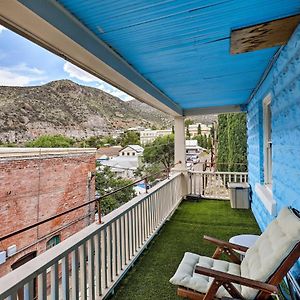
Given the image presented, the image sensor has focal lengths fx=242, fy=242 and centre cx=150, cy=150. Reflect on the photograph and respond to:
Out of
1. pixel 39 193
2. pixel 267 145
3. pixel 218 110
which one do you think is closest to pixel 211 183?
pixel 218 110

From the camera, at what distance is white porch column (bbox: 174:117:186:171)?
6.98m

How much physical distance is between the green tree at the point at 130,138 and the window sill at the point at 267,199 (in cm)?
200

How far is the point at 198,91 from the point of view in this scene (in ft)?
15.2

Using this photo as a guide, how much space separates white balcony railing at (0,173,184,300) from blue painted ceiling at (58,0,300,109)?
6.00 ft

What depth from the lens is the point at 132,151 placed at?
315 cm

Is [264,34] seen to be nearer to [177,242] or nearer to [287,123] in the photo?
[287,123]

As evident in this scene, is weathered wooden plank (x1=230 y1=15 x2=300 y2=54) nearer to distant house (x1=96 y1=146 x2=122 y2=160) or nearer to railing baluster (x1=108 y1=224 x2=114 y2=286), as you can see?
distant house (x1=96 y1=146 x2=122 y2=160)

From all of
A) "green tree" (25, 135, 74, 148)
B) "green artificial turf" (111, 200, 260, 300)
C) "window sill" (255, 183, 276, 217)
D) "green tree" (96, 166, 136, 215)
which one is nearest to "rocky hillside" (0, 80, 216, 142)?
"green tree" (25, 135, 74, 148)

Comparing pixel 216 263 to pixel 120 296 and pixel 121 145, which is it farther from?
pixel 121 145

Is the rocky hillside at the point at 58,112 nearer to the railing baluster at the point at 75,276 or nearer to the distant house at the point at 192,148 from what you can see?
the railing baluster at the point at 75,276

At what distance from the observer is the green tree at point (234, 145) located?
959 centimetres

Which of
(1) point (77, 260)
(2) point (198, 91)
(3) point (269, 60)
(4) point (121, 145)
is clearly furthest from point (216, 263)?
(2) point (198, 91)

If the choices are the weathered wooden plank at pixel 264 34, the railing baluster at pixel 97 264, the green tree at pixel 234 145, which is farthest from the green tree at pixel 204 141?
the railing baluster at pixel 97 264

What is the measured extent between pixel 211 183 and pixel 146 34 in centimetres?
594
